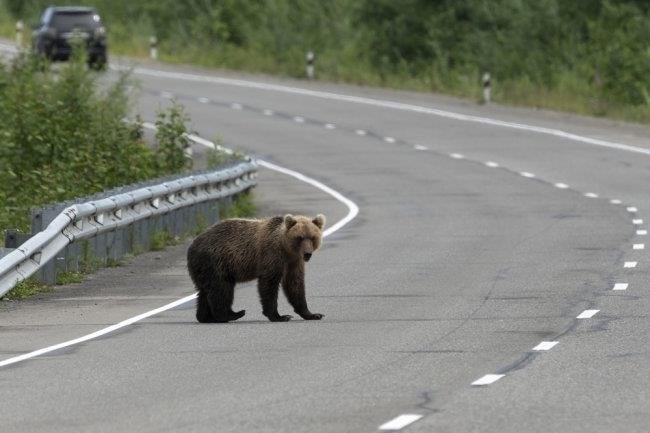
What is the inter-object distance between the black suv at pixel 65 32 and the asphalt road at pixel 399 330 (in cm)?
2527

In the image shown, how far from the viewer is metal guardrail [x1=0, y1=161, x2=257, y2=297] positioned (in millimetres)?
18656

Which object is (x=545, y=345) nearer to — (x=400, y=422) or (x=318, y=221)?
(x=318, y=221)

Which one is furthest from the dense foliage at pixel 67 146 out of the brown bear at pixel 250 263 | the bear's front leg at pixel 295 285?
the bear's front leg at pixel 295 285

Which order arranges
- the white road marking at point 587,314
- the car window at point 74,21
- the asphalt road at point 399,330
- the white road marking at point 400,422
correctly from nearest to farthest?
the white road marking at point 400,422, the asphalt road at point 399,330, the white road marking at point 587,314, the car window at point 74,21

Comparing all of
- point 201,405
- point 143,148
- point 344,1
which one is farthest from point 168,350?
point 344,1

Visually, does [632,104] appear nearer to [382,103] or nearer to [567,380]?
[382,103]

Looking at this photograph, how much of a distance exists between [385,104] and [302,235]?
3730 cm

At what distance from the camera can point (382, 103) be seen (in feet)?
173

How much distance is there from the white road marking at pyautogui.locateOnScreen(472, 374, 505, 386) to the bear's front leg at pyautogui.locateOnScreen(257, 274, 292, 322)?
3.50 meters

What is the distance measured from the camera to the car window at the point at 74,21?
6141 centimetres

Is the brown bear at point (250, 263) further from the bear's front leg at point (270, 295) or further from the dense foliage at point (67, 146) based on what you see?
the dense foliage at point (67, 146)

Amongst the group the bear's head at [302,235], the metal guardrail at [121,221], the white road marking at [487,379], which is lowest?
the metal guardrail at [121,221]

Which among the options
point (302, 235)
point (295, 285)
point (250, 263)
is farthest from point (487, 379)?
point (250, 263)

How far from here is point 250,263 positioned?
51.5ft
